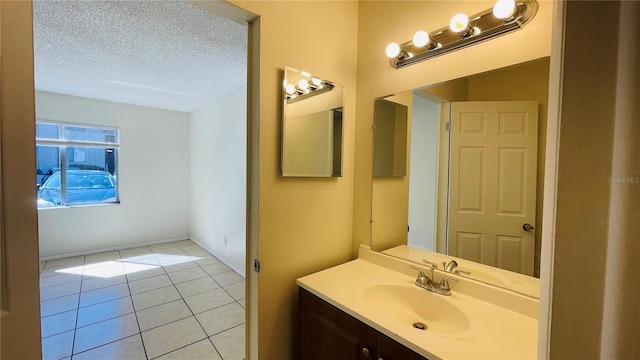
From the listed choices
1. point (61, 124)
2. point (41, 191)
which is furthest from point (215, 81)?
point (41, 191)

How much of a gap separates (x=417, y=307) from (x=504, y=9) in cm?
132

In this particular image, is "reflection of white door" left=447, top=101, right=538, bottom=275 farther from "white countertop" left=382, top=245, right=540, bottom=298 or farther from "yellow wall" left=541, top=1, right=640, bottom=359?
"yellow wall" left=541, top=1, right=640, bottom=359

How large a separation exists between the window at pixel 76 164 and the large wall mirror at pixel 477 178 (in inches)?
188

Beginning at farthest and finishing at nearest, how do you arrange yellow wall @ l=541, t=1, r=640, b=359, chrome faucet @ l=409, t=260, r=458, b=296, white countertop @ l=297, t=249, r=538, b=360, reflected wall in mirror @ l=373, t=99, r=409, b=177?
reflected wall in mirror @ l=373, t=99, r=409, b=177 → chrome faucet @ l=409, t=260, r=458, b=296 → white countertop @ l=297, t=249, r=538, b=360 → yellow wall @ l=541, t=1, r=640, b=359

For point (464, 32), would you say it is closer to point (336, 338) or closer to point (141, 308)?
point (336, 338)

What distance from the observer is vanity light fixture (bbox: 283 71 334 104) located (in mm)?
1262

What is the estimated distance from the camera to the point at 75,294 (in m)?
2.72

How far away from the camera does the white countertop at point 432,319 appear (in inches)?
31.4

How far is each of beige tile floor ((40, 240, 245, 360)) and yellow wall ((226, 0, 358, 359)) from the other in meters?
1.02

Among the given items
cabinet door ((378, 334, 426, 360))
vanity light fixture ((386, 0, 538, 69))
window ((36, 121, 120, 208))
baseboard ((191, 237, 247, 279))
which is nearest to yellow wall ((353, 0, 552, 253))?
vanity light fixture ((386, 0, 538, 69))

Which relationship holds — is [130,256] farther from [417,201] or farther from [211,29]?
[417,201]

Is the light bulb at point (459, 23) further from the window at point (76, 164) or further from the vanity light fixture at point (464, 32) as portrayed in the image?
the window at point (76, 164)

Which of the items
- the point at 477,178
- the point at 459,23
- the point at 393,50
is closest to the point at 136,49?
the point at 393,50

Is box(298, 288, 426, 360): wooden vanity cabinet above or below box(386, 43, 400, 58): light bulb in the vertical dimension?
below
